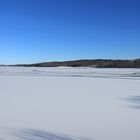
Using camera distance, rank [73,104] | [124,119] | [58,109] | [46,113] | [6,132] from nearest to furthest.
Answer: [6,132] → [124,119] → [46,113] → [58,109] → [73,104]

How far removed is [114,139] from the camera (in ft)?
11.3

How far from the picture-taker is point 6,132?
3674 mm

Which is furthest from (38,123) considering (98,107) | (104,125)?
(98,107)

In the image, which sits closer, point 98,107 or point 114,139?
point 114,139

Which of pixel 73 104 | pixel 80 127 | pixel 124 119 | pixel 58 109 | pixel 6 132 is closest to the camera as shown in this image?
pixel 6 132

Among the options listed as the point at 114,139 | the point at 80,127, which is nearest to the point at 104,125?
the point at 80,127

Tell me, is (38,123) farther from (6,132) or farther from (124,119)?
(124,119)

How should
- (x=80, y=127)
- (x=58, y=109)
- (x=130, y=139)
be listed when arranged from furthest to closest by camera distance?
(x=58, y=109)
(x=80, y=127)
(x=130, y=139)

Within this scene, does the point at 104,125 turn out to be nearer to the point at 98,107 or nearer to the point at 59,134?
the point at 59,134

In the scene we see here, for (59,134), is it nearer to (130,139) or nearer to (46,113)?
(130,139)

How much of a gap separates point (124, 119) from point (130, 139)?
112cm

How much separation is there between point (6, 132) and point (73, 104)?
2.52 metres

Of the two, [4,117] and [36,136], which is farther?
[4,117]

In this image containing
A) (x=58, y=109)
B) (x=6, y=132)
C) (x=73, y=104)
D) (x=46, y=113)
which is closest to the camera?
(x=6, y=132)
